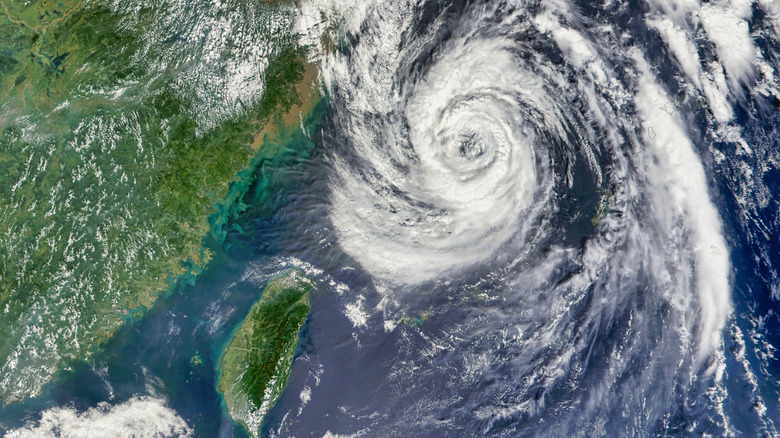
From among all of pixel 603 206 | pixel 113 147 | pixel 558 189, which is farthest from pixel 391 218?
pixel 113 147

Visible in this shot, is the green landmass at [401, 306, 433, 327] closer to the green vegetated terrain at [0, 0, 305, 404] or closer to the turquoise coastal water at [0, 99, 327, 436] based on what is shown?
the turquoise coastal water at [0, 99, 327, 436]

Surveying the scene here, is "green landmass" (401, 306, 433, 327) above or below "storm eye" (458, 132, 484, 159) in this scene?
below

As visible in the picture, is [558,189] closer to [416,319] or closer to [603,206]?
[603,206]

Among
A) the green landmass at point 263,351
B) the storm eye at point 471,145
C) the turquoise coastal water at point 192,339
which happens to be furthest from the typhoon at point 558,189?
the turquoise coastal water at point 192,339

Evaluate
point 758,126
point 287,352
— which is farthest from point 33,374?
point 758,126

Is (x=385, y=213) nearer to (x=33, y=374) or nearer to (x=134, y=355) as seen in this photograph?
(x=134, y=355)

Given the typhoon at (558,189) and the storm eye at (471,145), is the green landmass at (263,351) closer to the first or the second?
the typhoon at (558,189)

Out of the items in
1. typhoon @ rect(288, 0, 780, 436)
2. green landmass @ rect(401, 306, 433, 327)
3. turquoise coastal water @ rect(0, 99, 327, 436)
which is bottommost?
turquoise coastal water @ rect(0, 99, 327, 436)

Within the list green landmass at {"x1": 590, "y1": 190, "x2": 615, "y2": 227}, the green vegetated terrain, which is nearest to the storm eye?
green landmass at {"x1": 590, "y1": 190, "x2": 615, "y2": 227}
